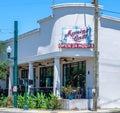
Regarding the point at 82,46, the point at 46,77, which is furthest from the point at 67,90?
the point at 46,77

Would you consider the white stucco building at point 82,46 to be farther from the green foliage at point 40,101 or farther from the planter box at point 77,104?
the green foliage at point 40,101

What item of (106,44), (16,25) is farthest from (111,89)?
(16,25)

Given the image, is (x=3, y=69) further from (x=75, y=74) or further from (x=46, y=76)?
(x=75, y=74)

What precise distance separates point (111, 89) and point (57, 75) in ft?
16.1

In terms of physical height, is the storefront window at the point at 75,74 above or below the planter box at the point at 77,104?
above

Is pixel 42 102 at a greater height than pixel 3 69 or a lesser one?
lesser

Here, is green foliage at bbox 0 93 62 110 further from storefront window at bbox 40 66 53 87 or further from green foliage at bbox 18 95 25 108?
storefront window at bbox 40 66 53 87

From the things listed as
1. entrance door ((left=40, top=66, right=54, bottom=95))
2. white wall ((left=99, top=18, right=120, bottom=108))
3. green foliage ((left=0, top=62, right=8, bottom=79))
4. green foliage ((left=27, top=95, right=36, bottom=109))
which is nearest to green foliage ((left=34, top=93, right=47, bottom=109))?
green foliage ((left=27, top=95, right=36, bottom=109))

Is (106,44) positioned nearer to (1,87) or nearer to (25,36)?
(25,36)

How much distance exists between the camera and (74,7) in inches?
1380

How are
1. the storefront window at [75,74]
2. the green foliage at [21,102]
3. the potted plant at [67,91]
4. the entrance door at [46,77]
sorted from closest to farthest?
the potted plant at [67,91] < the green foliage at [21,102] < the storefront window at [75,74] < the entrance door at [46,77]

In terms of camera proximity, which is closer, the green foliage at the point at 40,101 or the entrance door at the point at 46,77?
the green foliage at the point at 40,101

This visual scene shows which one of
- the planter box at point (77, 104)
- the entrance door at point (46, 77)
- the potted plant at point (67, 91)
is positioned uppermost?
the entrance door at point (46, 77)

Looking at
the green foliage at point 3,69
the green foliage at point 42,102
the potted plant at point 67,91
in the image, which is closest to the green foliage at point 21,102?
the green foliage at point 42,102
